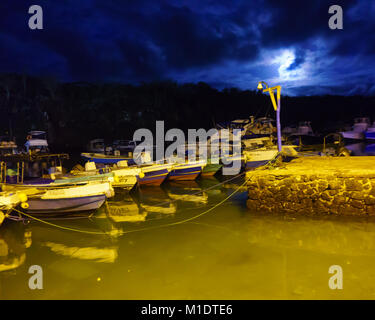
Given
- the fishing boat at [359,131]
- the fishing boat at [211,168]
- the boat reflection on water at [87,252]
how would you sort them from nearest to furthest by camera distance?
the boat reflection on water at [87,252] → the fishing boat at [211,168] → the fishing boat at [359,131]

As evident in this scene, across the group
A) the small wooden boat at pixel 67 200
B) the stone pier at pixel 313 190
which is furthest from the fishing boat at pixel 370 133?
the small wooden boat at pixel 67 200

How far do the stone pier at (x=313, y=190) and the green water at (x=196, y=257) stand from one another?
21.1 inches

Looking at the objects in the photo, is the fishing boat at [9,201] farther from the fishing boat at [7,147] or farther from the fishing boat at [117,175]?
the fishing boat at [7,147]

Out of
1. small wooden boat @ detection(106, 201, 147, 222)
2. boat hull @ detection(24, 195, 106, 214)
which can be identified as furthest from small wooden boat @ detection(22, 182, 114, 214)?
small wooden boat @ detection(106, 201, 147, 222)

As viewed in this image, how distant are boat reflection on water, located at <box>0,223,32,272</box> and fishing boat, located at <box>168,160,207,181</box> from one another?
12.9 metres

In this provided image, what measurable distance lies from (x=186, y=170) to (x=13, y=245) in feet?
47.9

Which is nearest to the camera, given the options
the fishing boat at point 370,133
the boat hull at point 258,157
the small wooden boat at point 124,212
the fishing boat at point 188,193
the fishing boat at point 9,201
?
the fishing boat at point 9,201

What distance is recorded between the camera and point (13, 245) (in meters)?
9.67

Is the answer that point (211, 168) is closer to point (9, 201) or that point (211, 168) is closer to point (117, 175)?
point (117, 175)

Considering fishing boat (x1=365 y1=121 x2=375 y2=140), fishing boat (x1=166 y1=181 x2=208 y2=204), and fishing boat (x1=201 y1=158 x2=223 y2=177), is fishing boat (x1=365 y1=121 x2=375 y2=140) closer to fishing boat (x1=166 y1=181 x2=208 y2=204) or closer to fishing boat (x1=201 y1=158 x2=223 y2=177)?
fishing boat (x1=201 y1=158 x2=223 y2=177)

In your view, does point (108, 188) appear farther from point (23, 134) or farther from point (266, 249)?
point (23, 134)

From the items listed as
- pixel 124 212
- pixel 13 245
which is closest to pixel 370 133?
pixel 124 212

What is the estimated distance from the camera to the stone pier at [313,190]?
412 inches
